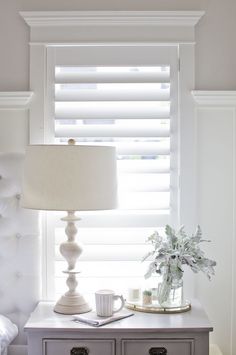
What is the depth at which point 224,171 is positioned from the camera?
2615mm

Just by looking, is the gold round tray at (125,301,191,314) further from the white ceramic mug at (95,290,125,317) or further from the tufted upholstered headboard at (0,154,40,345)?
the tufted upholstered headboard at (0,154,40,345)

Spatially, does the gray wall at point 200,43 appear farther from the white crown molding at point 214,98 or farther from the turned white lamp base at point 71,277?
the turned white lamp base at point 71,277

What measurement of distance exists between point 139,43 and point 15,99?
67 centimetres

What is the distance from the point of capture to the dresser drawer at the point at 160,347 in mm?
2180

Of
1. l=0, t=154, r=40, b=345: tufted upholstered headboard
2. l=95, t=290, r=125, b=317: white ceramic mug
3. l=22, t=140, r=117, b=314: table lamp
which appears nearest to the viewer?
l=22, t=140, r=117, b=314: table lamp

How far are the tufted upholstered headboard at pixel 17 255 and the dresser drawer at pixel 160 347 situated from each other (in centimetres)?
57

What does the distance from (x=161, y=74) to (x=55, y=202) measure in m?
0.90

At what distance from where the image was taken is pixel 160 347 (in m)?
2.18

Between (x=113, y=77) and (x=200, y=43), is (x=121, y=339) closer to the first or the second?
(x=113, y=77)

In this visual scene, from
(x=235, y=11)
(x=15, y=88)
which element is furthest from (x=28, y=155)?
(x=235, y=11)

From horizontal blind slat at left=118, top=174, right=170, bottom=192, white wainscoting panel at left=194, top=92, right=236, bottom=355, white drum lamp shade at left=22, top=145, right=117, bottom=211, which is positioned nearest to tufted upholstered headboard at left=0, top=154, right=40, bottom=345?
white drum lamp shade at left=22, top=145, right=117, bottom=211

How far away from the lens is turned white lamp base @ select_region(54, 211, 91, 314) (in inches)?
91.3

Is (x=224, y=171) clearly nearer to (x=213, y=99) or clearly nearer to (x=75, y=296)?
(x=213, y=99)

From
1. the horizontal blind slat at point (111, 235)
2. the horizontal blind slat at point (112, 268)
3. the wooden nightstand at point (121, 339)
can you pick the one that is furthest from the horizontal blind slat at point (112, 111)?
the wooden nightstand at point (121, 339)
